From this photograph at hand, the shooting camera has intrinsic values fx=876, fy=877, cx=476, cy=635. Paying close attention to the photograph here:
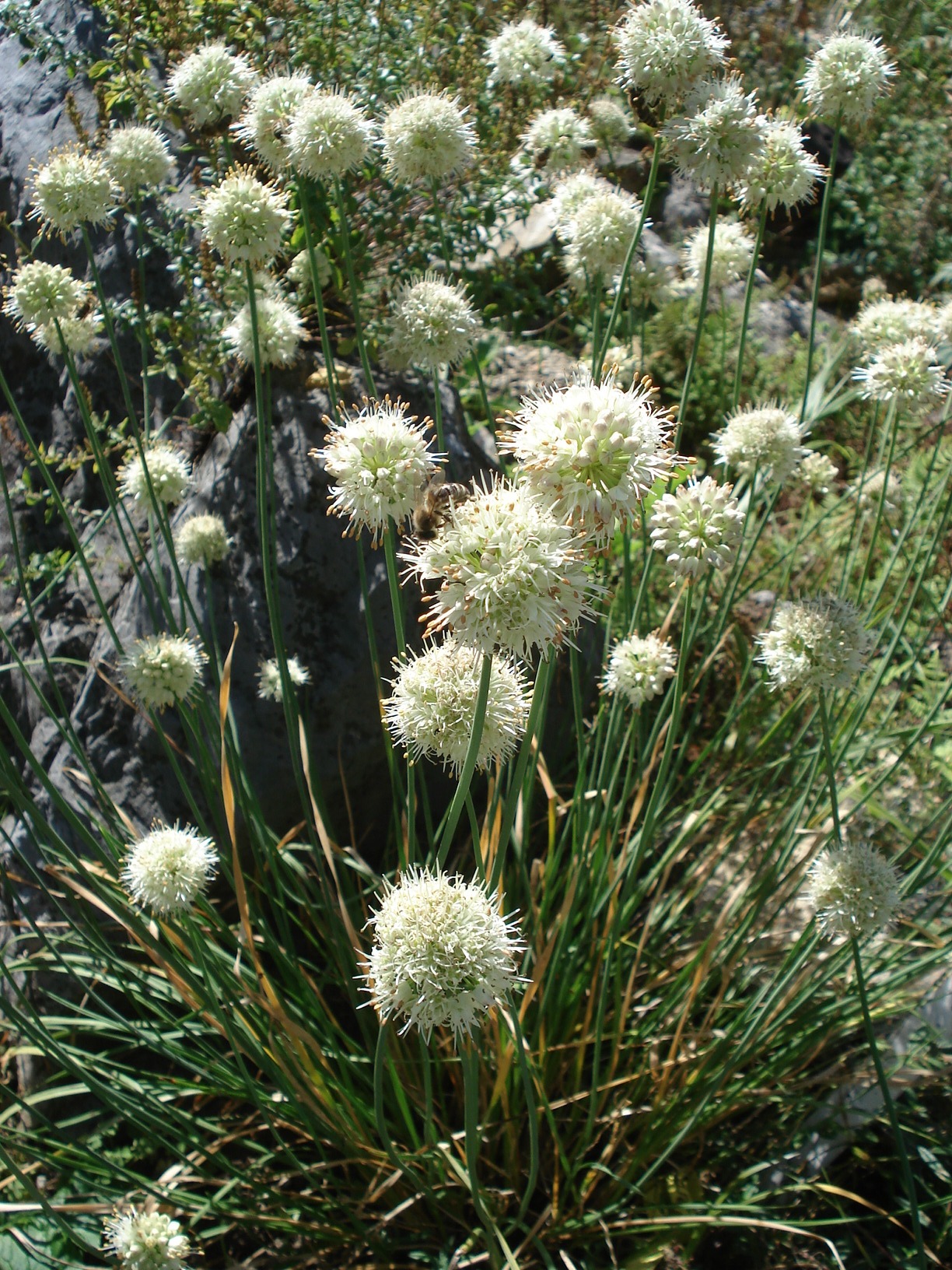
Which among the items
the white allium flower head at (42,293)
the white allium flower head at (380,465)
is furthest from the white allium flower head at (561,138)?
the white allium flower head at (380,465)

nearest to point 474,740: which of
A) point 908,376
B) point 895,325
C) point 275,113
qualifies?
point 275,113

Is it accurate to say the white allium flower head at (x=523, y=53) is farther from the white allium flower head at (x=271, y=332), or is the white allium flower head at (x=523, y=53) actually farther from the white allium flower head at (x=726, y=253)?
the white allium flower head at (x=271, y=332)

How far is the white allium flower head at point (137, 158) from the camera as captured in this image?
228cm

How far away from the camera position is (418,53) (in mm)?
3150

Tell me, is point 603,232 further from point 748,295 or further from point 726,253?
point 726,253

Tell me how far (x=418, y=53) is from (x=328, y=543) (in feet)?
5.99

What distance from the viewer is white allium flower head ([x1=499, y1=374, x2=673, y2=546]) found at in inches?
44.1

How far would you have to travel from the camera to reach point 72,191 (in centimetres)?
216

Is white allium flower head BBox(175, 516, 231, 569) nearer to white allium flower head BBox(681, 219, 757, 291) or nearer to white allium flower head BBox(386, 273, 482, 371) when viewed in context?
white allium flower head BBox(386, 273, 482, 371)

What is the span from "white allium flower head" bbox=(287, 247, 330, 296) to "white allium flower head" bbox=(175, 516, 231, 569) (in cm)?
77

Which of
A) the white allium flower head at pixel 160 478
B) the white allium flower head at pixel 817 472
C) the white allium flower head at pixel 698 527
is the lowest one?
the white allium flower head at pixel 160 478

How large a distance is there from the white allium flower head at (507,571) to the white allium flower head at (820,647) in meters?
0.87

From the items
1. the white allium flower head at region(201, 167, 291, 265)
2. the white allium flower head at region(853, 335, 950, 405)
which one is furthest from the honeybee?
the white allium flower head at region(853, 335, 950, 405)

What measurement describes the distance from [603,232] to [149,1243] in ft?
8.12
